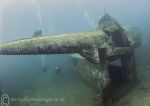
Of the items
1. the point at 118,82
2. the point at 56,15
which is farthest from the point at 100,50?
the point at 56,15

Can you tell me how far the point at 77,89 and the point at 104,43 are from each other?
3631 millimetres

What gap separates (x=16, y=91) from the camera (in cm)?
1673

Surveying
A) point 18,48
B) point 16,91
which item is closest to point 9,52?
point 18,48

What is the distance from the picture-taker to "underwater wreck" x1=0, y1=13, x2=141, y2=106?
12.1m

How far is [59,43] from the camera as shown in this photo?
12.7 m

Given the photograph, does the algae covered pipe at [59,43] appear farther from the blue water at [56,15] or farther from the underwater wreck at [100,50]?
the blue water at [56,15]

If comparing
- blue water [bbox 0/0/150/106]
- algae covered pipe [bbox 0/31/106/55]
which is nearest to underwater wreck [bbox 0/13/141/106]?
algae covered pipe [bbox 0/31/106/55]

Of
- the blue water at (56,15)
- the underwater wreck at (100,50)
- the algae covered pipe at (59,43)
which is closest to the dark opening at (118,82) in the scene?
the underwater wreck at (100,50)

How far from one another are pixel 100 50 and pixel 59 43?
2146mm

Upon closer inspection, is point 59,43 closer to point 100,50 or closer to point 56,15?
point 100,50

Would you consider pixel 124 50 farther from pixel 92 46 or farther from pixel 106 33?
pixel 92 46

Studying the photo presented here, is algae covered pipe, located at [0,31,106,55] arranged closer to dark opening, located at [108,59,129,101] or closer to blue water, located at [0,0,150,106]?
dark opening, located at [108,59,129,101]

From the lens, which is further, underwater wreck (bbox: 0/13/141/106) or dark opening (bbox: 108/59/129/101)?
dark opening (bbox: 108/59/129/101)

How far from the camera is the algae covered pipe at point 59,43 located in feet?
41.3
